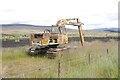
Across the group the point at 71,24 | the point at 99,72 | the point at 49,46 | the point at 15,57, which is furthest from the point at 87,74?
the point at 71,24

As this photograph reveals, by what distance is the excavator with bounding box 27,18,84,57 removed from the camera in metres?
25.6

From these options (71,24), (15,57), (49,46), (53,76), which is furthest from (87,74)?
(71,24)

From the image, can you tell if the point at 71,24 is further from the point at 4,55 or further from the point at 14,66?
the point at 14,66

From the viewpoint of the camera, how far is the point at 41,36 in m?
26.0

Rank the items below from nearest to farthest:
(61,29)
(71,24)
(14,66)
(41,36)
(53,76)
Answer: (53,76), (14,66), (41,36), (61,29), (71,24)

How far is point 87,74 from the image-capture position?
12.6m

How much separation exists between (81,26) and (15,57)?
8.98 m

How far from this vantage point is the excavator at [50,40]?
83.9 feet

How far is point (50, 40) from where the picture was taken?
1051 inches

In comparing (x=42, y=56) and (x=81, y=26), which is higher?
(x=81, y=26)

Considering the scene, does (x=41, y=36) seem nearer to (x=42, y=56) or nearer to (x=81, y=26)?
(x=42, y=56)

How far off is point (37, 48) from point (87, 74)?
553 inches

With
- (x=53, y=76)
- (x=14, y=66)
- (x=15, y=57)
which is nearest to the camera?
(x=53, y=76)

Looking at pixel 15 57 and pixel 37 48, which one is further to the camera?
pixel 37 48
